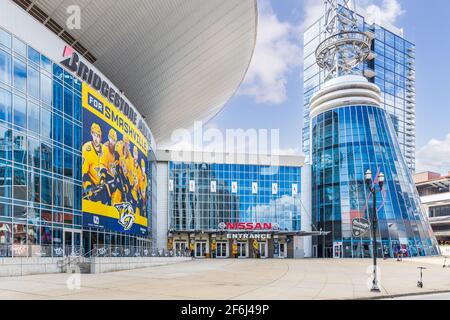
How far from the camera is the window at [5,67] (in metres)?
23.8

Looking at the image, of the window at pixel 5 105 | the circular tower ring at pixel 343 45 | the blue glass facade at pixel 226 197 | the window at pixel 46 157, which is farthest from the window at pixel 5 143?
the circular tower ring at pixel 343 45

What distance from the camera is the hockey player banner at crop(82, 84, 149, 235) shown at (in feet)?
107

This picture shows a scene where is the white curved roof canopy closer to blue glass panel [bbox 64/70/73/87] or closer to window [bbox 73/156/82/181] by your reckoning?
blue glass panel [bbox 64/70/73/87]

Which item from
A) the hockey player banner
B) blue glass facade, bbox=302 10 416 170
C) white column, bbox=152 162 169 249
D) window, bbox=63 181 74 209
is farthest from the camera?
blue glass facade, bbox=302 10 416 170

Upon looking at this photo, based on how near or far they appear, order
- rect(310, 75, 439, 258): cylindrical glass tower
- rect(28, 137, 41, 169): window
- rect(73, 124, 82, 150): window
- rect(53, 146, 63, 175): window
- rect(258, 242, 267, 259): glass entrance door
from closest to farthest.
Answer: rect(28, 137, 41, 169): window < rect(53, 146, 63, 175): window < rect(73, 124, 82, 150): window < rect(310, 75, 439, 258): cylindrical glass tower < rect(258, 242, 267, 259): glass entrance door

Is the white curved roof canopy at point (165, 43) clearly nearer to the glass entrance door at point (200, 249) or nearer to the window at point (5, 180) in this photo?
the window at point (5, 180)

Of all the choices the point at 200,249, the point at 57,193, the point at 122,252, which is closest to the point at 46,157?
the point at 57,193

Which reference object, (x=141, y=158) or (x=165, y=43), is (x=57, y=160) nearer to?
(x=165, y=43)

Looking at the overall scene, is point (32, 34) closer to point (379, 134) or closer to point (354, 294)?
point (354, 294)

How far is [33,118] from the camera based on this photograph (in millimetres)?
26359

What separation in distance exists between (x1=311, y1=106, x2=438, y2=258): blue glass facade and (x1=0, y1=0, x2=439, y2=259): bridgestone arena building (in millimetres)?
300

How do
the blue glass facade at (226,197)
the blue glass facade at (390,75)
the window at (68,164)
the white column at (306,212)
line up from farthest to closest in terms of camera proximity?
the blue glass facade at (390,75) < the white column at (306,212) < the blue glass facade at (226,197) < the window at (68,164)

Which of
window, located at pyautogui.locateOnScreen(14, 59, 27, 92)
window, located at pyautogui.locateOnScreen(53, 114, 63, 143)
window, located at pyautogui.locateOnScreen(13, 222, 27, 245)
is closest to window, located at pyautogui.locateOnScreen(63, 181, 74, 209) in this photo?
window, located at pyautogui.locateOnScreen(53, 114, 63, 143)

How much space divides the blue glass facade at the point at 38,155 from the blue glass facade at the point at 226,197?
33647mm
